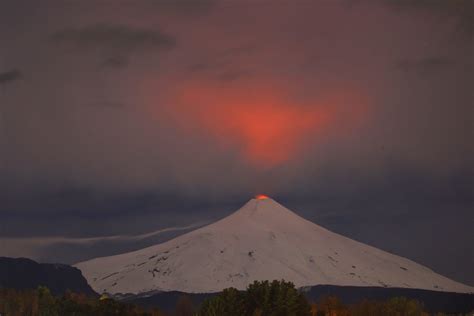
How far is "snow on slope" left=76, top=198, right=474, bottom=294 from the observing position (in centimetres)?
13512

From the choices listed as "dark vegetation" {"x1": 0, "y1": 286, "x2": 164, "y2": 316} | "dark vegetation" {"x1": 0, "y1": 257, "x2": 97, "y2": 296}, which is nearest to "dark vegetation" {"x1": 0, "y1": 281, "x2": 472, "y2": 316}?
"dark vegetation" {"x1": 0, "y1": 286, "x2": 164, "y2": 316}

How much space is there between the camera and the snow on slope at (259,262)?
135 meters

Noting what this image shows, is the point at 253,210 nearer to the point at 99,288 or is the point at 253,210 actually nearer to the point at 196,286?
the point at 196,286

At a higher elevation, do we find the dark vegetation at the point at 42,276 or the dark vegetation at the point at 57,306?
the dark vegetation at the point at 42,276

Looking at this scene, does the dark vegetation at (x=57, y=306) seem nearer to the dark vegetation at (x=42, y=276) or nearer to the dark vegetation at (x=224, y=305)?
the dark vegetation at (x=224, y=305)

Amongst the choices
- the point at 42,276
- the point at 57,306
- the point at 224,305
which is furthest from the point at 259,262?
the point at 224,305

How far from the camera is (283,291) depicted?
40000 mm

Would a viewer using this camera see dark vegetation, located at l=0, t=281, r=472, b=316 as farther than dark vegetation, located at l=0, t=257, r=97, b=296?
No

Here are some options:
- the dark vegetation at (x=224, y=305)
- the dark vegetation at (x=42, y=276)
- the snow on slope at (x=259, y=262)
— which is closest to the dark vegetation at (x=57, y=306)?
the dark vegetation at (x=224, y=305)

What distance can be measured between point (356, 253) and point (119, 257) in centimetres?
4938

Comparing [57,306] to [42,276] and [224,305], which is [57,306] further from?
[42,276]

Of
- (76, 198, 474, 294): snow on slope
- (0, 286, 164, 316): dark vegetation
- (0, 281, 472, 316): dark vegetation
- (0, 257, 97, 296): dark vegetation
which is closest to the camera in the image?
(0, 281, 472, 316): dark vegetation

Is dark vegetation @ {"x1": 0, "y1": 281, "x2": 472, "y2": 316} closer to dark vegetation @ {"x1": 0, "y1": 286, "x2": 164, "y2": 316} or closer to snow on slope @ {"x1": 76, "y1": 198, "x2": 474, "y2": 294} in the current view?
dark vegetation @ {"x1": 0, "y1": 286, "x2": 164, "y2": 316}

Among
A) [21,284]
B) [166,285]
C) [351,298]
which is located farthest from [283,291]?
[166,285]
